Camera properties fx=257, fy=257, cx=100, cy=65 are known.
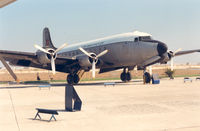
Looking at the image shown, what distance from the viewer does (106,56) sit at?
32.3 meters

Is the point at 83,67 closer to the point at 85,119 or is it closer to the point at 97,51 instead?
the point at 97,51

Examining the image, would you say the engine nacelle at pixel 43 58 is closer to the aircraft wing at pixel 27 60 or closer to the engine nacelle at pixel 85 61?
the aircraft wing at pixel 27 60

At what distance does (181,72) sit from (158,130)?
2671 inches

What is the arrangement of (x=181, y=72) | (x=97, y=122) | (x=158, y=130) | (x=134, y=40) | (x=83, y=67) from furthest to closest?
(x=181, y=72) < (x=83, y=67) < (x=134, y=40) < (x=97, y=122) < (x=158, y=130)

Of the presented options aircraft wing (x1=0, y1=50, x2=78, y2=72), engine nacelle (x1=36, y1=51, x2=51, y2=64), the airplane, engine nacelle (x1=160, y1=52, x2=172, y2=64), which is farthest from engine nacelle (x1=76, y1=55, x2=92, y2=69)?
engine nacelle (x1=160, y1=52, x2=172, y2=64)

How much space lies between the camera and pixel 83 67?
3195 centimetres

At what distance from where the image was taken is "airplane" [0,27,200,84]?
28.9 meters

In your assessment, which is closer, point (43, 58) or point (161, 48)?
point (161, 48)

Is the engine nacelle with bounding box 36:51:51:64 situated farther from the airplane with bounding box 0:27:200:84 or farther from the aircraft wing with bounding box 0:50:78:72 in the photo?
the aircraft wing with bounding box 0:50:78:72

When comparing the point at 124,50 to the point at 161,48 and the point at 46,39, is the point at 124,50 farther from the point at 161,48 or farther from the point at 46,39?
the point at 46,39

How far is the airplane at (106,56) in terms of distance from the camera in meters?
28.9

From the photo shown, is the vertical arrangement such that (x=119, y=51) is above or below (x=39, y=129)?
above

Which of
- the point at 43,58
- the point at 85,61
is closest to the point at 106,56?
the point at 85,61

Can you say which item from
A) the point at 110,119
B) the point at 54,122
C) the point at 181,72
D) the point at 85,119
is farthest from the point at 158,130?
the point at 181,72
